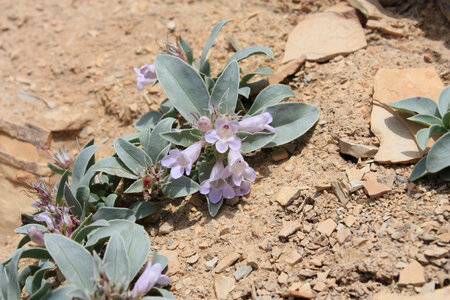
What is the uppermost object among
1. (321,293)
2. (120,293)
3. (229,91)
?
(229,91)

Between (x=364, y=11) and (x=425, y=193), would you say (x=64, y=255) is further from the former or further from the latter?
(x=364, y=11)

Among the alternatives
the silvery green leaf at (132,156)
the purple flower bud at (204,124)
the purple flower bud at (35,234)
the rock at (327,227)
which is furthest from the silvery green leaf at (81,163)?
the rock at (327,227)

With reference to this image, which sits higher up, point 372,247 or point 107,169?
point 107,169

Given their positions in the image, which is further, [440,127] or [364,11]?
[364,11]

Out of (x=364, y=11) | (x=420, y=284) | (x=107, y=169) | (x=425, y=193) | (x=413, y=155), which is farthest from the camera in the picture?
(x=364, y=11)

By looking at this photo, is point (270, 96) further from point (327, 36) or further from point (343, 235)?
point (343, 235)

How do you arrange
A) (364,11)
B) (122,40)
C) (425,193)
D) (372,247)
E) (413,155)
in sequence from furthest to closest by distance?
(122,40) < (364,11) < (413,155) < (425,193) < (372,247)

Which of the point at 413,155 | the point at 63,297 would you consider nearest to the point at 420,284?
the point at 413,155
